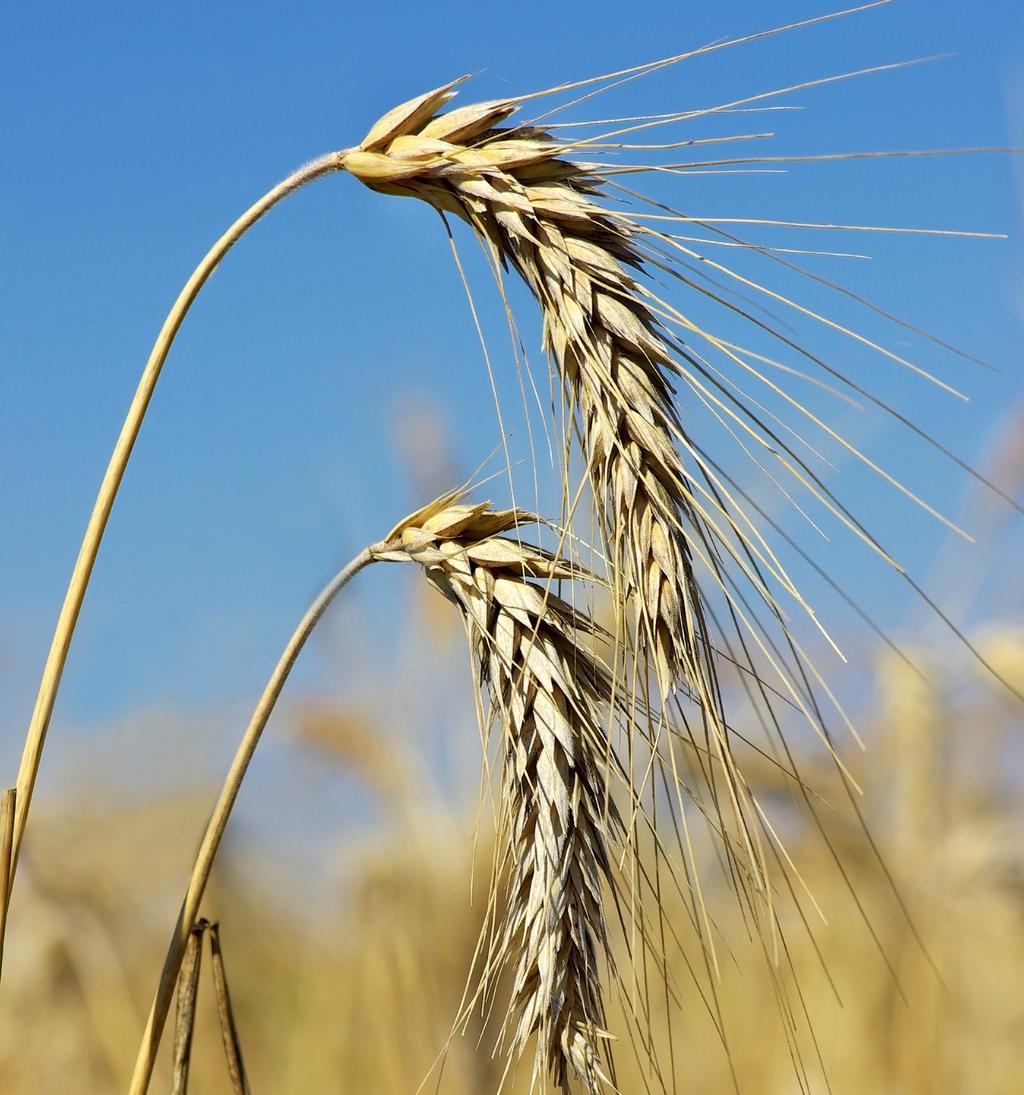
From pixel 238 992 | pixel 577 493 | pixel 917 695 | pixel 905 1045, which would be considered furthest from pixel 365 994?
pixel 577 493

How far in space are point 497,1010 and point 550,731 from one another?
952 mm

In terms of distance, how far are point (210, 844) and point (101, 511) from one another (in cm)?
30

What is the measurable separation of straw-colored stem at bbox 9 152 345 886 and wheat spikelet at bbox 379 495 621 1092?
265 millimetres

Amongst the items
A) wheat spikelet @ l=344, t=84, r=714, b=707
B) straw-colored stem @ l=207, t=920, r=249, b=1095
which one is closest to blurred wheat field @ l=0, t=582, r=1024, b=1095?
straw-colored stem @ l=207, t=920, r=249, b=1095

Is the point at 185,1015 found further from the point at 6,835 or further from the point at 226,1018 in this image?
→ the point at 6,835

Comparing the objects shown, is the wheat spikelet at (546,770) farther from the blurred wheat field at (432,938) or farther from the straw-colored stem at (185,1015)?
the blurred wheat field at (432,938)

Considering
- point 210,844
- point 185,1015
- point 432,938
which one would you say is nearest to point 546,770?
point 210,844

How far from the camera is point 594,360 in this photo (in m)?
0.83

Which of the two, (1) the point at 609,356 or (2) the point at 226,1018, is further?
(2) the point at 226,1018

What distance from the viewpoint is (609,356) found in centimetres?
84

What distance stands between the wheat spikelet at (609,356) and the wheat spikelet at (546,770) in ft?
0.45

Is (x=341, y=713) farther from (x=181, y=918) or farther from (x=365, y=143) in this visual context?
(x=365, y=143)

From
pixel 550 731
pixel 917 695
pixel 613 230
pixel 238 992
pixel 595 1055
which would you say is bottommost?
pixel 238 992

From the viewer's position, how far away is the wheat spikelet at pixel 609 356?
83 cm
